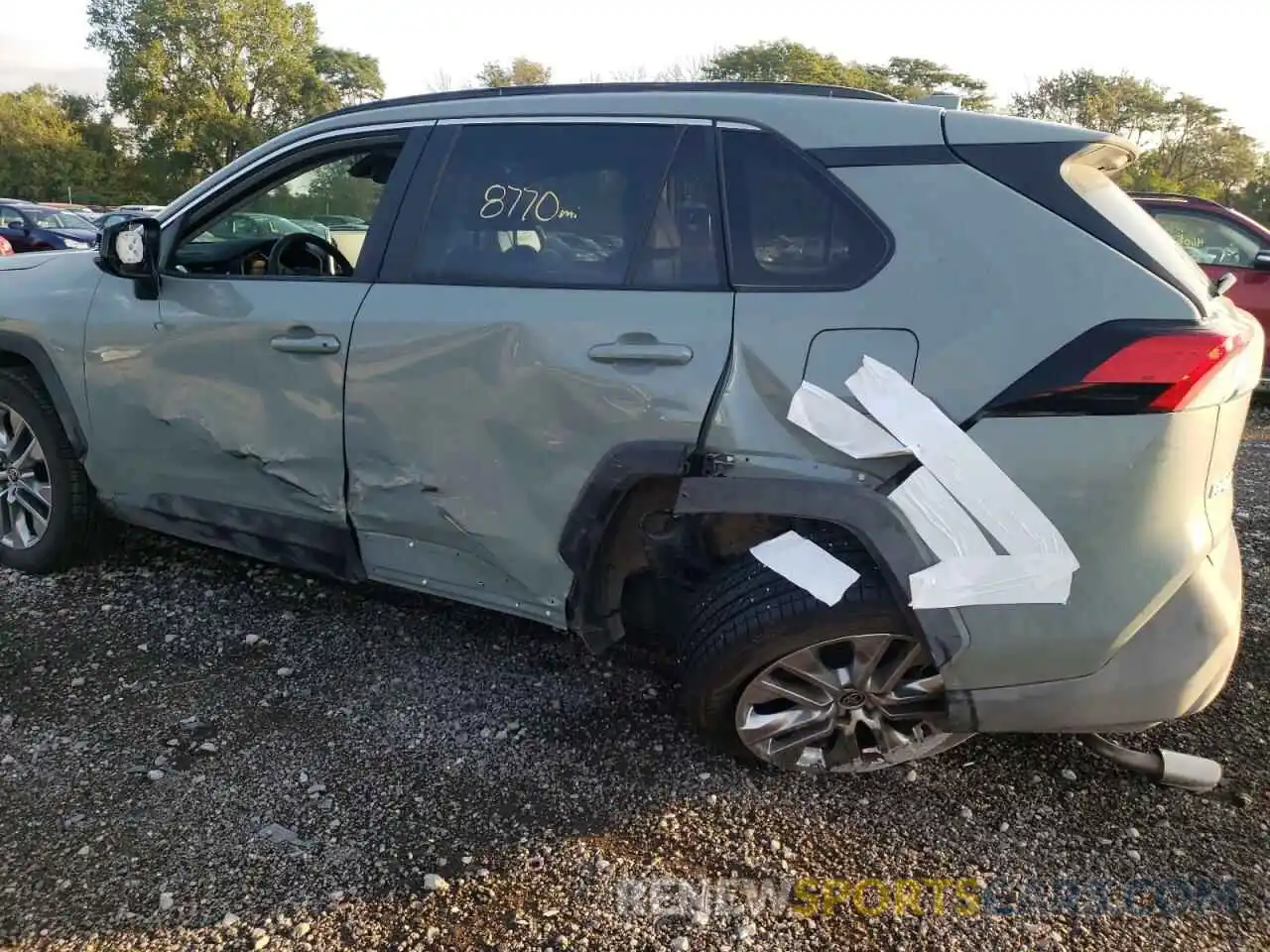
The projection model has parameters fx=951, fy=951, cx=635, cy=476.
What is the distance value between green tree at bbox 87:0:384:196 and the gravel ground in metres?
55.7

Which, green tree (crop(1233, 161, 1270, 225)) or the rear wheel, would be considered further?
→ green tree (crop(1233, 161, 1270, 225))

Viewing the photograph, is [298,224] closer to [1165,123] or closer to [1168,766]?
[1168,766]

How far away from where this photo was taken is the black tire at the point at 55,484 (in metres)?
3.64

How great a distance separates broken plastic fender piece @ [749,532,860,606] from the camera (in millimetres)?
2326

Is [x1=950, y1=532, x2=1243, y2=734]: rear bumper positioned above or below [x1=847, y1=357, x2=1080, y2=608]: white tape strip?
below

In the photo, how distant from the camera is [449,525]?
9.34 feet

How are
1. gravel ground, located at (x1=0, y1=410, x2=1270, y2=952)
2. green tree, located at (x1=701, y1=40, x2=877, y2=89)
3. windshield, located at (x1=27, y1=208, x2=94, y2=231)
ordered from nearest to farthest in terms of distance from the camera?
gravel ground, located at (x1=0, y1=410, x2=1270, y2=952) < windshield, located at (x1=27, y1=208, x2=94, y2=231) < green tree, located at (x1=701, y1=40, x2=877, y2=89)

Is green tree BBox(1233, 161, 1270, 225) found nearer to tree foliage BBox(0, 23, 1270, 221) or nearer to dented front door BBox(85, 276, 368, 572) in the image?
tree foliage BBox(0, 23, 1270, 221)

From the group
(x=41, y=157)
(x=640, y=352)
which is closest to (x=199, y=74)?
(x=41, y=157)

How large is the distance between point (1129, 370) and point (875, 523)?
2.08ft

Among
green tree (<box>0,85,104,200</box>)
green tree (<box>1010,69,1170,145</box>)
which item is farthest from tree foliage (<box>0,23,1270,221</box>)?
green tree (<box>1010,69,1170,145</box>)

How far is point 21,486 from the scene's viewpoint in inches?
150

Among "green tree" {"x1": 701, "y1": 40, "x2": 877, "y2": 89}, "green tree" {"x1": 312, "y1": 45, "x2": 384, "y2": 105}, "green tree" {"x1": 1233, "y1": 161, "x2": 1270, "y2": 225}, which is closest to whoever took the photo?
"green tree" {"x1": 1233, "y1": 161, "x2": 1270, "y2": 225}

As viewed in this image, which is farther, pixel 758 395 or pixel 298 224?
pixel 298 224
